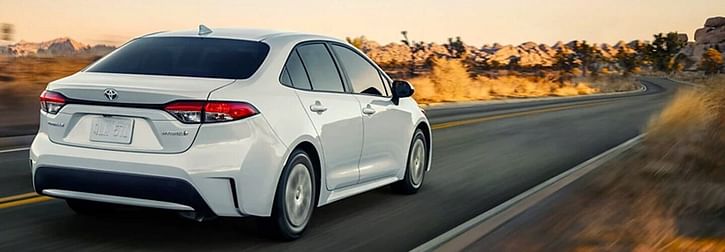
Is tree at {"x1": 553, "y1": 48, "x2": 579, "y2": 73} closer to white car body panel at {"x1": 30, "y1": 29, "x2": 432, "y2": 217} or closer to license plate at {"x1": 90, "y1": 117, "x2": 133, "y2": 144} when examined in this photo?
white car body panel at {"x1": 30, "y1": 29, "x2": 432, "y2": 217}

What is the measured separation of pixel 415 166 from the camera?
999 cm

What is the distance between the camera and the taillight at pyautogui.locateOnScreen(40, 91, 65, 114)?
259 inches

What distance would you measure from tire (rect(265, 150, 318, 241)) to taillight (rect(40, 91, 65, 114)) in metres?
1.58

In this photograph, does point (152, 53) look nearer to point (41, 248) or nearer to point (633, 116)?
point (41, 248)

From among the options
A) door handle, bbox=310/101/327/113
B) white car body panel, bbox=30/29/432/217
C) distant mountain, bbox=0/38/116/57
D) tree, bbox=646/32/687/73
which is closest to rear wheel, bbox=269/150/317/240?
white car body panel, bbox=30/29/432/217

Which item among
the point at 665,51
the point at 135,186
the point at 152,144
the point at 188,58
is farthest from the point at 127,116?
the point at 665,51

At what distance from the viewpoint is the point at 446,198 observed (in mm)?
9938

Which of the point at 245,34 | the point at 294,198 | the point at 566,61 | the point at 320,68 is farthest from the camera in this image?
the point at 566,61

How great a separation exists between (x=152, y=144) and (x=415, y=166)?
417cm

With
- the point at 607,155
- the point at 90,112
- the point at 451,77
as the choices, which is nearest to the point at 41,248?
the point at 90,112

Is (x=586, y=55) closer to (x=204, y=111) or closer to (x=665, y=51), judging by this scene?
(x=665, y=51)

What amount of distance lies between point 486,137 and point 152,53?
38.0ft

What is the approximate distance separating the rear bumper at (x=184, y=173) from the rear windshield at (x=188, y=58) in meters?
0.64

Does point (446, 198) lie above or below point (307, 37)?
below
